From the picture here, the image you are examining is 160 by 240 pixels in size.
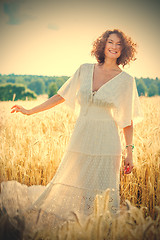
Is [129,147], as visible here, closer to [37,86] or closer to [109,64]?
[109,64]

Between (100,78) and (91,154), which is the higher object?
(100,78)

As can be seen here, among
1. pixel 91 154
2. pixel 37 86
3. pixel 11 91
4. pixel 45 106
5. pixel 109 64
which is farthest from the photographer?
pixel 37 86

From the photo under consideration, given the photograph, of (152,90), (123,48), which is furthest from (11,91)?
(123,48)

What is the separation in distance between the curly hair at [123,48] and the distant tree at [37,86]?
71.7m

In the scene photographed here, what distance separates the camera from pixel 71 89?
2.23 meters

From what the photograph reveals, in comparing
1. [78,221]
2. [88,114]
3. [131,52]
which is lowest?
[78,221]

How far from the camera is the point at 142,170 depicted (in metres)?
2.68

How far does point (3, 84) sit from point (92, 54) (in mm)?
60740

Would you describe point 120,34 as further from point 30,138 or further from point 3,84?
point 3,84

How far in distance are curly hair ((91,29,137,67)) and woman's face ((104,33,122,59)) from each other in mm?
40

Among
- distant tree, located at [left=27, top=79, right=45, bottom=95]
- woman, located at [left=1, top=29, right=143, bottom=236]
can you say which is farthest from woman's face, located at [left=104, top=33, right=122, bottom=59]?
distant tree, located at [left=27, top=79, right=45, bottom=95]

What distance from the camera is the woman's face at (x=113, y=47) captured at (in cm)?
209

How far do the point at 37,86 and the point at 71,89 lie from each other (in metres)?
73.6

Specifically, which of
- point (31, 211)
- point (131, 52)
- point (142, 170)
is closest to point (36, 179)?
point (31, 211)
